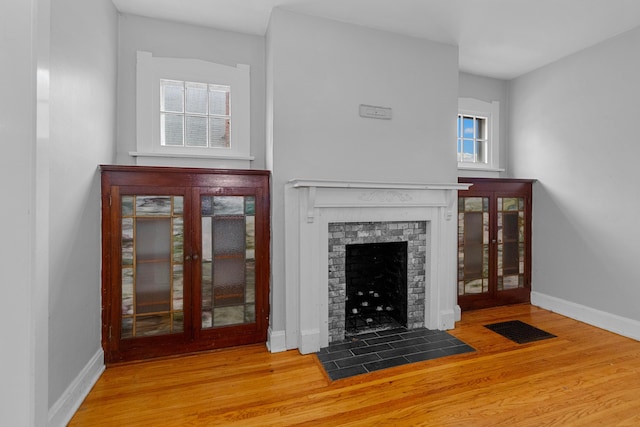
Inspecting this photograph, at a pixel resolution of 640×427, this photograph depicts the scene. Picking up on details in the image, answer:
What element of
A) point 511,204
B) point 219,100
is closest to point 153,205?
point 219,100

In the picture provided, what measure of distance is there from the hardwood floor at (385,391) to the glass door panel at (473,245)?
1022mm

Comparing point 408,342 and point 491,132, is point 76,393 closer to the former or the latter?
point 408,342

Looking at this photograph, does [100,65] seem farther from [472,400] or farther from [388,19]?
[472,400]

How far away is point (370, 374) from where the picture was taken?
7.98ft

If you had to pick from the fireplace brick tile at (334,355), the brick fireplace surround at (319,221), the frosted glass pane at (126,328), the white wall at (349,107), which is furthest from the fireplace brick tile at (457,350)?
the frosted glass pane at (126,328)

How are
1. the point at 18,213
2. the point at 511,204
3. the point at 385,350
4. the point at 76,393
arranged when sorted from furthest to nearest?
the point at 511,204 < the point at 385,350 < the point at 76,393 < the point at 18,213

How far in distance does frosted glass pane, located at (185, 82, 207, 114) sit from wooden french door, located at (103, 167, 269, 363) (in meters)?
0.81

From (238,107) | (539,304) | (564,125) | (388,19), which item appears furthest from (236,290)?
(564,125)

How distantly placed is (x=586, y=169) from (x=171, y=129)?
4.49m

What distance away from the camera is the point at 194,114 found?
314 cm

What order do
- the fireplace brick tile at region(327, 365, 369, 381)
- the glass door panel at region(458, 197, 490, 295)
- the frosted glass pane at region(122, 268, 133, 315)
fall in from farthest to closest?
the glass door panel at region(458, 197, 490, 295), the frosted glass pane at region(122, 268, 133, 315), the fireplace brick tile at region(327, 365, 369, 381)

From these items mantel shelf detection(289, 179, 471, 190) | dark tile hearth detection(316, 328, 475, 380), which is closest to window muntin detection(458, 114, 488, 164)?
mantel shelf detection(289, 179, 471, 190)

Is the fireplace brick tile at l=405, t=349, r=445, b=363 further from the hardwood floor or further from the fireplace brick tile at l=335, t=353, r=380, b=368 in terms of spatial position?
the fireplace brick tile at l=335, t=353, r=380, b=368

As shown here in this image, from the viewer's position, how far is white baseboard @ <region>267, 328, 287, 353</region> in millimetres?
2826
